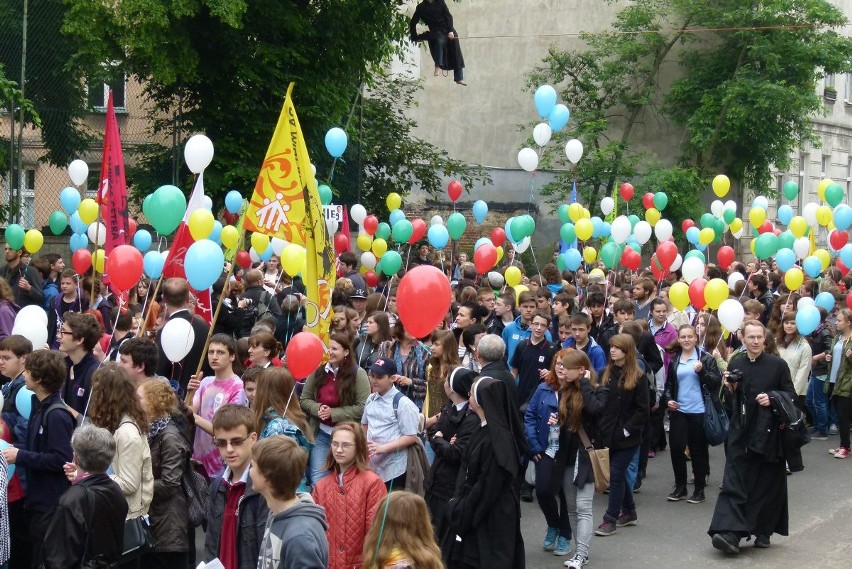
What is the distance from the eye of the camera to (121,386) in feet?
20.8

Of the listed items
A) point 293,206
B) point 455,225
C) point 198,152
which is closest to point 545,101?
point 455,225

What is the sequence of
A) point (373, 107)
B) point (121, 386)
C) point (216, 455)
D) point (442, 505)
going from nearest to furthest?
point (121, 386), point (442, 505), point (216, 455), point (373, 107)

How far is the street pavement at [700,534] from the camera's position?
29.8ft

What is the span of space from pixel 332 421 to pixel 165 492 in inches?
81.1

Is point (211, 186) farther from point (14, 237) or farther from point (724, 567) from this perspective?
point (724, 567)

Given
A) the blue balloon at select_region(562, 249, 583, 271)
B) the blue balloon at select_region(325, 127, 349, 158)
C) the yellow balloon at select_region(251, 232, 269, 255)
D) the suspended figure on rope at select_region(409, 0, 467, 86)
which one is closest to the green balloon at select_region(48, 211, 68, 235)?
the yellow balloon at select_region(251, 232, 269, 255)

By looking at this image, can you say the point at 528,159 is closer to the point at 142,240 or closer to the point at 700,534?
the point at 142,240

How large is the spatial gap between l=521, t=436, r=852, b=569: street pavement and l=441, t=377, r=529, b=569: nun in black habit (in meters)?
1.75

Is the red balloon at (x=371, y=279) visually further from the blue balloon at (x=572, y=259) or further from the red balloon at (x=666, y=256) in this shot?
the red balloon at (x=666, y=256)

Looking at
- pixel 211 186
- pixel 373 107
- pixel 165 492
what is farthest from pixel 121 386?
pixel 373 107

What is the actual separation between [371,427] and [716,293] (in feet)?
18.1

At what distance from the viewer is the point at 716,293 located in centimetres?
1234

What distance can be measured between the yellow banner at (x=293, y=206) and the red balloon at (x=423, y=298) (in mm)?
1774

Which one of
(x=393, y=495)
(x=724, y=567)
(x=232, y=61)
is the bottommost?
(x=724, y=567)
